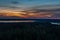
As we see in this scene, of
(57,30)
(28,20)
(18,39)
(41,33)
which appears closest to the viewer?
(18,39)

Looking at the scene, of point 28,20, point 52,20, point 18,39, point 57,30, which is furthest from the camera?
point 28,20

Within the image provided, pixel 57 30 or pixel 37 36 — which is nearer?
pixel 37 36

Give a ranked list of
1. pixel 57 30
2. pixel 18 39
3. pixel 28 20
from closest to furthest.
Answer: pixel 18 39
pixel 57 30
pixel 28 20

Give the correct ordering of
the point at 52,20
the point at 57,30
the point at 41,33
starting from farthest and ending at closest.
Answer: the point at 52,20
the point at 57,30
the point at 41,33

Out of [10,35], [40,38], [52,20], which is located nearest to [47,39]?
[40,38]

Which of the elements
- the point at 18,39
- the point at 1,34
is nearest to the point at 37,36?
the point at 18,39

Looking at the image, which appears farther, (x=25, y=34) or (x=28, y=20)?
(x=28, y=20)

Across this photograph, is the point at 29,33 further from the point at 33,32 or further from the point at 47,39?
the point at 47,39

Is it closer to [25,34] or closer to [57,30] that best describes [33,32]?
[25,34]
